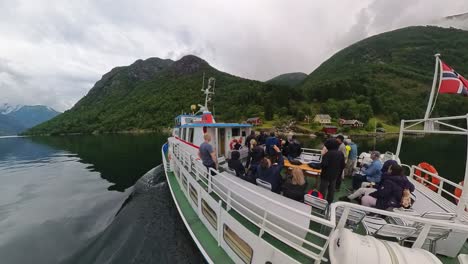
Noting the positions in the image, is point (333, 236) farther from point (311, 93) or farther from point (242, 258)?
point (311, 93)

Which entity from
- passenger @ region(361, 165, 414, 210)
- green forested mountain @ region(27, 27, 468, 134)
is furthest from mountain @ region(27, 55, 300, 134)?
passenger @ region(361, 165, 414, 210)

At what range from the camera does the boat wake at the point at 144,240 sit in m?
6.67

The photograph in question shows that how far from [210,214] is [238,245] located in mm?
1720

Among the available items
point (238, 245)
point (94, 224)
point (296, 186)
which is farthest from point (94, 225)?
point (296, 186)

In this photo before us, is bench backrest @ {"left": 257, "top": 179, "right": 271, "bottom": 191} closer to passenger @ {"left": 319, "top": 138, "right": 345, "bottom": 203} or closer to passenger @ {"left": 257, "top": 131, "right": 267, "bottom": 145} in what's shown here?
passenger @ {"left": 319, "top": 138, "right": 345, "bottom": 203}

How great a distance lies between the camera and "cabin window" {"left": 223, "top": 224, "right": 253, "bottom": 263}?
460cm

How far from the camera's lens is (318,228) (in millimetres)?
5016

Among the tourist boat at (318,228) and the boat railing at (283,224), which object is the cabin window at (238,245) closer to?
the tourist boat at (318,228)

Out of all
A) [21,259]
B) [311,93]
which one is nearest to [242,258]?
[21,259]

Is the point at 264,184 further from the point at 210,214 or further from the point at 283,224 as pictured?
the point at 210,214

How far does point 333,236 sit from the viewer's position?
2.96 m

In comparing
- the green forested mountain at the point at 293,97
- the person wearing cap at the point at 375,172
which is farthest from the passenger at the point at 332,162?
the green forested mountain at the point at 293,97

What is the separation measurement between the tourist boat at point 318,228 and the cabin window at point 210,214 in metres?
0.03

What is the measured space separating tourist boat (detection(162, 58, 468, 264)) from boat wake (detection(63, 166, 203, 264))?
906mm
